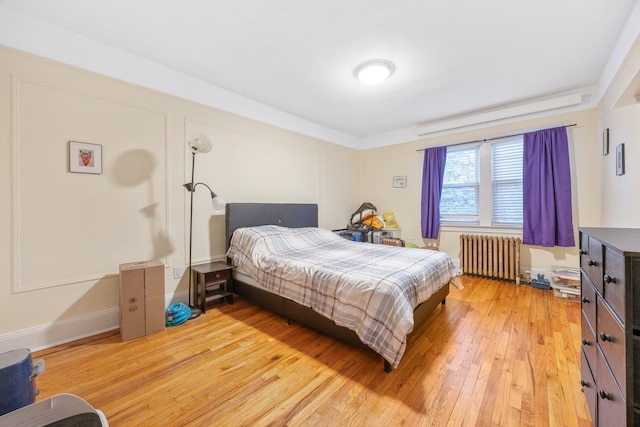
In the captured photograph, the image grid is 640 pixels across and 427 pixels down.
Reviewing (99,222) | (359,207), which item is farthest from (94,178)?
(359,207)

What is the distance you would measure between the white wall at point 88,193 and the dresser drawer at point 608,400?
11.1 feet

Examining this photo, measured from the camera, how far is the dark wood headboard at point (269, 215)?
10.9 feet

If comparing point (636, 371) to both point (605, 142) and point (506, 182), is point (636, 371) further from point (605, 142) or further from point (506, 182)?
point (506, 182)

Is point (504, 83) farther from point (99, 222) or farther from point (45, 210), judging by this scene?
point (45, 210)

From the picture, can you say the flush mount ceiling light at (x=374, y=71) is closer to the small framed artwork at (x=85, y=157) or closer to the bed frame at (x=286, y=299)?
the bed frame at (x=286, y=299)

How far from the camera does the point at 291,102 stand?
3.74 meters

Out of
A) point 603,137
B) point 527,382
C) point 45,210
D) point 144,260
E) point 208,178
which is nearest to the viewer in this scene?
point 527,382

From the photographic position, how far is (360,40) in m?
2.33

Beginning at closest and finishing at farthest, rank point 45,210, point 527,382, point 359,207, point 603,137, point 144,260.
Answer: point 527,382, point 45,210, point 144,260, point 603,137, point 359,207

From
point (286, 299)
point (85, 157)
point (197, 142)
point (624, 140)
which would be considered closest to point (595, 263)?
point (624, 140)

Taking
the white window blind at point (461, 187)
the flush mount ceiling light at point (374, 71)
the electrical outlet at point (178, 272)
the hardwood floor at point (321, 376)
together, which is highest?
the flush mount ceiling light at point (374, 71)

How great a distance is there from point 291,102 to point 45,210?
116 inches

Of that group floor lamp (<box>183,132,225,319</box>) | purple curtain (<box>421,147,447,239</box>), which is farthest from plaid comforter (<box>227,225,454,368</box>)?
purple curtain (<box>421,147,447,239</box>)

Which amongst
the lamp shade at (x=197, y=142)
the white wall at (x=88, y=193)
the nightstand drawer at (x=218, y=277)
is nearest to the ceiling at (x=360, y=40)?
the white wall at (x=88, y=193)
